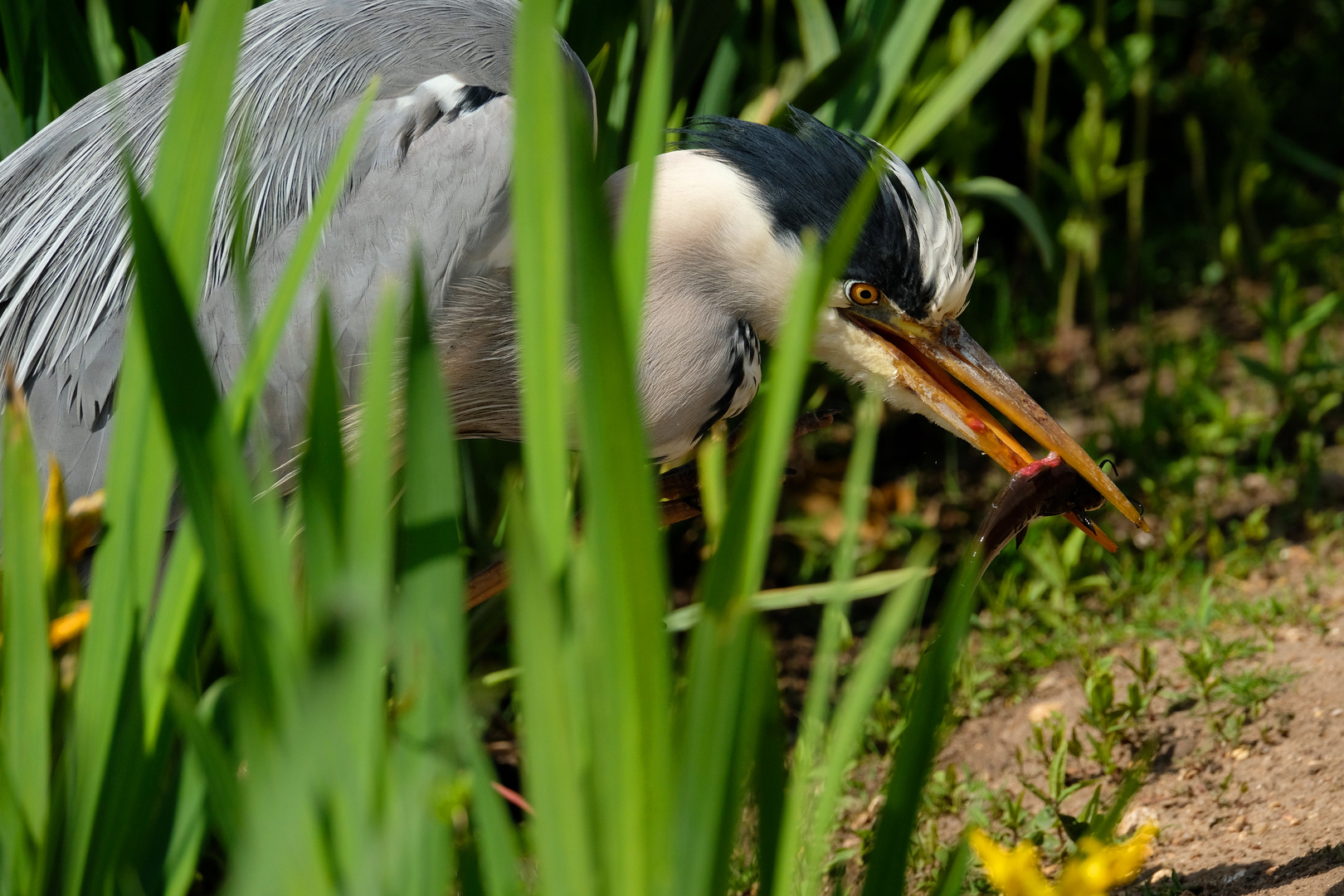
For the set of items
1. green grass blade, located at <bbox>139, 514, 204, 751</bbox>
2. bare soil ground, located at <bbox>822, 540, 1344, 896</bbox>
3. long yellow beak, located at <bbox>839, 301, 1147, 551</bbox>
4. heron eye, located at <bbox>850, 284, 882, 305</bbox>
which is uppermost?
green grass blade, located at <bbox>139, 514, 204, 751</bbox>

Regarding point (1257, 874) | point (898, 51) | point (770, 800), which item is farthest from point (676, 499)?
point (770, 800)

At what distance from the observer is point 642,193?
2.71 feet

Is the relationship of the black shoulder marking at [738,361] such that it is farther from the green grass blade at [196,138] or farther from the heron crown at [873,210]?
the green grass blade at [196,138]

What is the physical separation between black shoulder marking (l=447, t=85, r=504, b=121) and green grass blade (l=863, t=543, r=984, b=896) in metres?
1.21

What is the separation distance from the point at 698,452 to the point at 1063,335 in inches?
65.6

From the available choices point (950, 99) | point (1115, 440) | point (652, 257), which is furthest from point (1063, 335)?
point (652, 257)

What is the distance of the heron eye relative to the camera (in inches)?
71.8

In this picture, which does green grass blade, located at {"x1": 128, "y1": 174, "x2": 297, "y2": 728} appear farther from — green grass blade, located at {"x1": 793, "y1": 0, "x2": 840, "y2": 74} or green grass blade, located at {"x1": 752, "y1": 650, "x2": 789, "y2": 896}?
green grass blade, located at {"x1": 793, "y1": 0, "x2": 840, "y2": 74}

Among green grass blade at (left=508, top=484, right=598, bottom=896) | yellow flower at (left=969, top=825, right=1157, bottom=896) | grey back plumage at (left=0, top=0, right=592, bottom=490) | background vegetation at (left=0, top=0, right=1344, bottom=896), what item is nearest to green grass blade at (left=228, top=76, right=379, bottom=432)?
background vegetation at (left=0, top=0, right=1344, bottom=896)

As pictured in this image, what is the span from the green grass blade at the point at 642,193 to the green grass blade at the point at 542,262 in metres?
0.07

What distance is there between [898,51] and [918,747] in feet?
5.60

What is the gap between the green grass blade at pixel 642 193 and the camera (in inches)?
32.5

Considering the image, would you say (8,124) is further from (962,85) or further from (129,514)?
(962,85)

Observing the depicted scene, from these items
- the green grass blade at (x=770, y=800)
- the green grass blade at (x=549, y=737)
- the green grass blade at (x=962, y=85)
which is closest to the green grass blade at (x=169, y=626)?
the green grass blade at (x=549, y=737)
